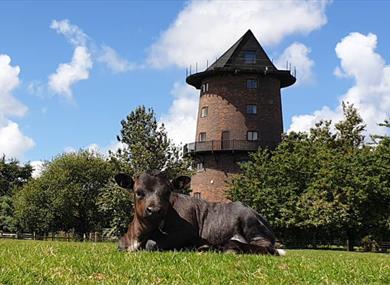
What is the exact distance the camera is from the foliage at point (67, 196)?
67.4 meters

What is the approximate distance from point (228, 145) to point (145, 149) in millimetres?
21068

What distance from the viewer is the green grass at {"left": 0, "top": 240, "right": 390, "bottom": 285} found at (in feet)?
23.1

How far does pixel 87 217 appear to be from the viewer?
2704 inches

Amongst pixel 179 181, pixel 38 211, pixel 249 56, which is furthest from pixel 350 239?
pixel 179 181

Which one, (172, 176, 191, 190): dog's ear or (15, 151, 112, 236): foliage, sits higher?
(15, 151, 112, 236): foliage

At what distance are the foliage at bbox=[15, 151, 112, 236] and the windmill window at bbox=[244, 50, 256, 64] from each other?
1953 cm

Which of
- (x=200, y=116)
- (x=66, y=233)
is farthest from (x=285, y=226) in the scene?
(x=66, y=233)

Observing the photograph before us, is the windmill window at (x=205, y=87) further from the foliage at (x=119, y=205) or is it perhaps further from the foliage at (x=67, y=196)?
the foliage at (x=119, y=205)

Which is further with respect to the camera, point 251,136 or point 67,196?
point 251,136

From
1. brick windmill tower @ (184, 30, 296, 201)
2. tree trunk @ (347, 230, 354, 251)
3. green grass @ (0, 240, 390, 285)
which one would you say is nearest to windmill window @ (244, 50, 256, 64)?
brick windmill tower @ (184, 30, 296, 201)

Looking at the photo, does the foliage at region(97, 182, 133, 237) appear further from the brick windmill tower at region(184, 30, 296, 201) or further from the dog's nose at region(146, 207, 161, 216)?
the dog's nose at region(146, 207, 161, 216)

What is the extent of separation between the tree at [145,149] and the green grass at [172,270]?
36.3 m

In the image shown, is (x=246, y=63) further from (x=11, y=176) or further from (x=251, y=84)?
(x=11, y=176)

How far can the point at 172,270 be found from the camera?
7.93m
